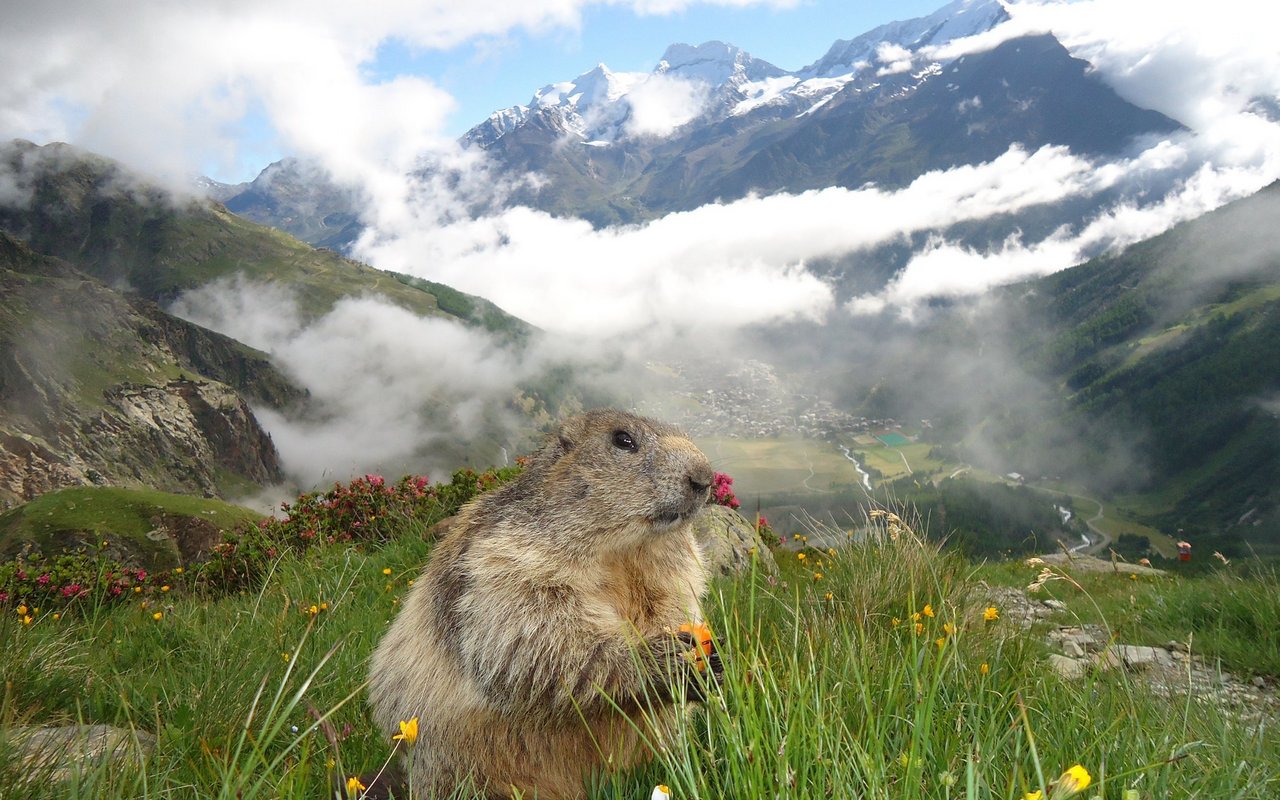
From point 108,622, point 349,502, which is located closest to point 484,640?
point 108,622

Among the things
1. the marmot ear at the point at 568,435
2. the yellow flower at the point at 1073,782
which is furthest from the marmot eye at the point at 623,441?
the yellow flower at the point at 1073,782

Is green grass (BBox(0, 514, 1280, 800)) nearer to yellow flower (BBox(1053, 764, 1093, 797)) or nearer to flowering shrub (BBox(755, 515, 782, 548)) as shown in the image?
yellow flower (BBox(1053, 764, 1093, 797))

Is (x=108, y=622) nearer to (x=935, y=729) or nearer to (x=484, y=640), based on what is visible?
(x=484, y=640)

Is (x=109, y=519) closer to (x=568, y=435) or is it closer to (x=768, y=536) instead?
(x=768, y=536)

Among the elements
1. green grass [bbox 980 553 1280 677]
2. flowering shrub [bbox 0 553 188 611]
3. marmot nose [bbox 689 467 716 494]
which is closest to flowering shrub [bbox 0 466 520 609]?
flowering shrub [bbox 0 553 188 611]

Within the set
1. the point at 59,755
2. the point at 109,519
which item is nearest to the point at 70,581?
the point at 109,519

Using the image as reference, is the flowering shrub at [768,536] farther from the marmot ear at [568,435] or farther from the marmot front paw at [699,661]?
the marmot front paw at [699,661]
